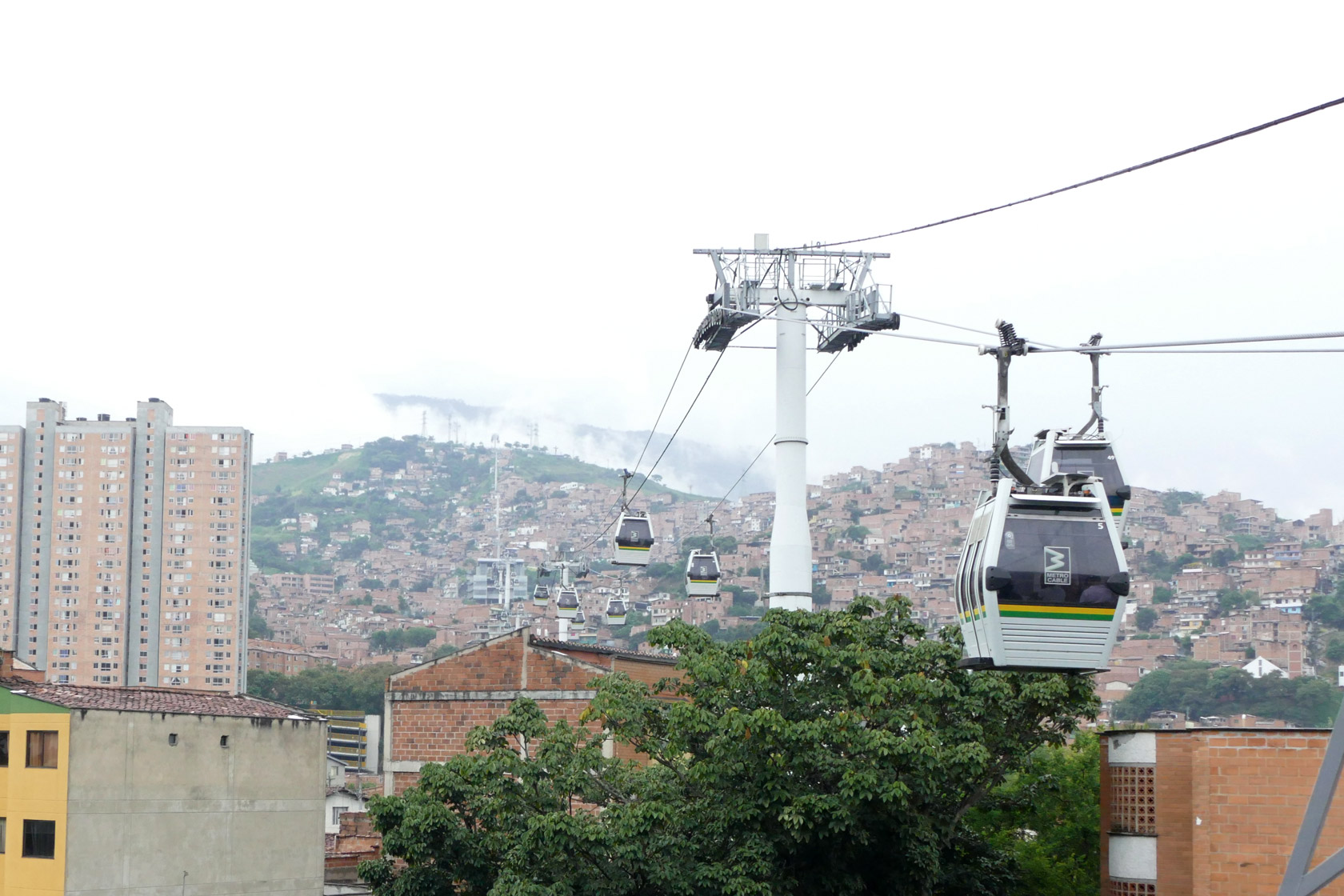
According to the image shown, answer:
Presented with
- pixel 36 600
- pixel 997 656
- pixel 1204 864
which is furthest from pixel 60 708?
pixel 36 600

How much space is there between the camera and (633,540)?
2811 centimetres

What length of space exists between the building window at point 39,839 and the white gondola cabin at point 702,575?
13374mm

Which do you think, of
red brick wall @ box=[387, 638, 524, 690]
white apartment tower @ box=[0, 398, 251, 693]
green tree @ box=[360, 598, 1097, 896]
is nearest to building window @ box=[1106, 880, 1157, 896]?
green tree @ box=[360, 598, 1097, 896]

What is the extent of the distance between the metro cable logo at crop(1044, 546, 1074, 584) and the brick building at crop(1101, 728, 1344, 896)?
867 cm

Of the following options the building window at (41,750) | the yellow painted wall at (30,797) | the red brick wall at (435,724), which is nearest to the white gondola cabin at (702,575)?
the red brick wall at (435,724)

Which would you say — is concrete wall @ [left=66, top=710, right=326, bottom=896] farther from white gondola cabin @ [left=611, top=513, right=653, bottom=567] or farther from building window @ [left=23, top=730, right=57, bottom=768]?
white gondola cabin @ [left=611, top=513, right=653, bottom=567]

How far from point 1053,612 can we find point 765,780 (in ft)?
31.2

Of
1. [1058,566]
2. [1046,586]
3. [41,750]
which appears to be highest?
[1058,566]

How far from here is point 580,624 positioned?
52.0 metres

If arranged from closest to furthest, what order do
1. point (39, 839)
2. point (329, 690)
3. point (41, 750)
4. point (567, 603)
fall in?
point (39, 839) → point (41, 750) → point (567, 603) → point (329, 690)

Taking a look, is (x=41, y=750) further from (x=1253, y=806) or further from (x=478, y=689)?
(x=1253, y=806)

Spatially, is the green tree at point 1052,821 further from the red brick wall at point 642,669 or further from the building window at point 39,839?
the building window at point 39,839

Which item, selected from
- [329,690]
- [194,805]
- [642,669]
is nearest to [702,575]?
[642,669]

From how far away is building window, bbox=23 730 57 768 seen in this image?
29.0 metres
